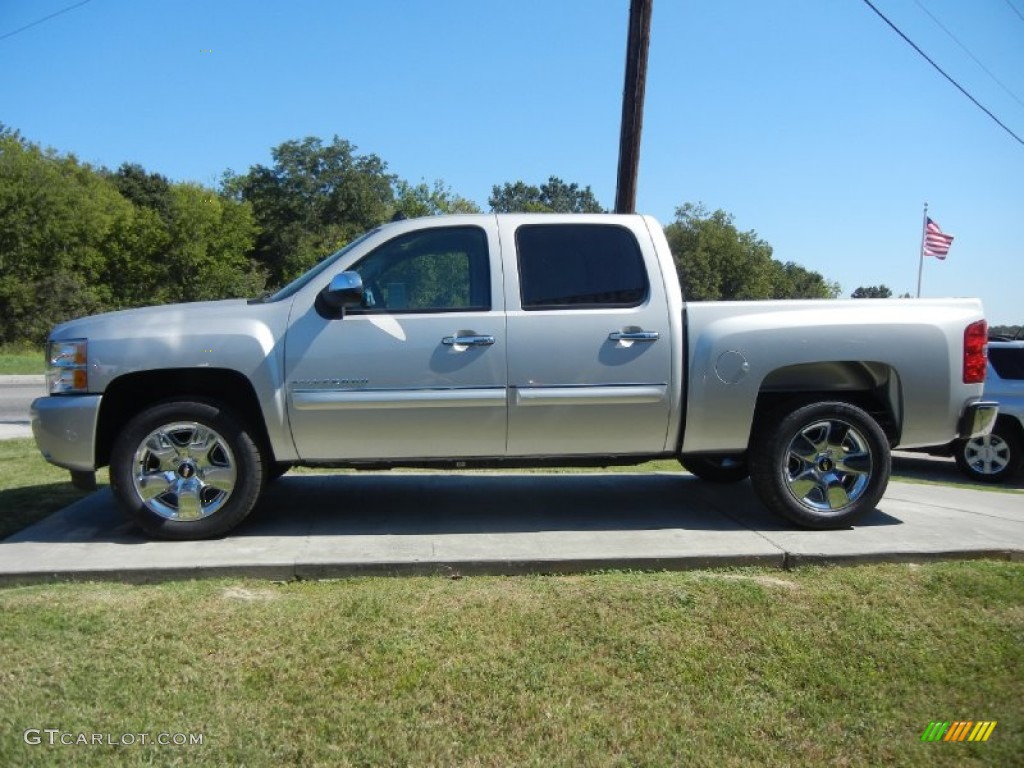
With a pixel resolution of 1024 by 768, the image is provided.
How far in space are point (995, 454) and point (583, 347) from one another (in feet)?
24.3

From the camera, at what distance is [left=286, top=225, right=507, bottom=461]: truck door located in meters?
4.86

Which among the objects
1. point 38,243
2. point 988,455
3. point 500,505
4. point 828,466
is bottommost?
point 988,455

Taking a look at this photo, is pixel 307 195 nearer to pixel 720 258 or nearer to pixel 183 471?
pixel 720 258

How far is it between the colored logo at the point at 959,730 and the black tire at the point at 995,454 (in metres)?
7.83

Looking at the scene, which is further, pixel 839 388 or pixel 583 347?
pixel 839 388

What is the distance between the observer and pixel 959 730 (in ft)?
10.3

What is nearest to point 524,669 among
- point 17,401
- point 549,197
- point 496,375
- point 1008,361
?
point 496,375

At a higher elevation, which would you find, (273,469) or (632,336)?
(632,336)

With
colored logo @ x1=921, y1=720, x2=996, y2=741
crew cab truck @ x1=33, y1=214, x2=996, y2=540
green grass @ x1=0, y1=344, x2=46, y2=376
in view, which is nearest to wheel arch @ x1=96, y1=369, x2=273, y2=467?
crew cab truck @ x1=33, y1=214, x2=996, y2=540

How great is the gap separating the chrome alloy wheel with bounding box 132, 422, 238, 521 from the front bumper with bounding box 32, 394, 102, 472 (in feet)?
0.95

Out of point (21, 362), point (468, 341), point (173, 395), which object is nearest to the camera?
point (468, 341)

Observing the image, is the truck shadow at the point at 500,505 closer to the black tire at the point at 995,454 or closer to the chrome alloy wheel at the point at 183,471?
the chrome alloy wheel at the point at 183,471

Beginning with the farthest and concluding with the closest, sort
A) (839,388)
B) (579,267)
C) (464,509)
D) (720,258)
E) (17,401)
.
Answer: (720,258) → (17,401) → (464,509) → (839,388) → (579,267)

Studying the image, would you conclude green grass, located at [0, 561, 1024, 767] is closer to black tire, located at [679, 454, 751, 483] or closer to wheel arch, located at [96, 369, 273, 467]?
wheel arch, located at [96, 369, 273, 467]
